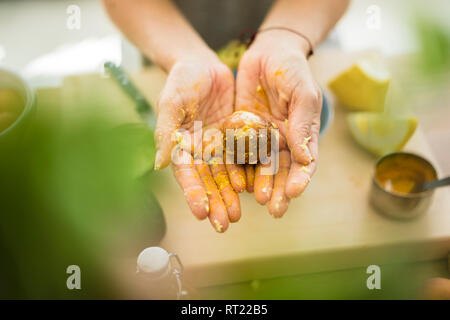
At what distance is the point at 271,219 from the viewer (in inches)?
29.1

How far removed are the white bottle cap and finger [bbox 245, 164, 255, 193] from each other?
178mm

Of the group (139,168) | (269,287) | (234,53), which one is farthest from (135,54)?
(269,287)

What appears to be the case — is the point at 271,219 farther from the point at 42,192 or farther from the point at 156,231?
the point at 42,192

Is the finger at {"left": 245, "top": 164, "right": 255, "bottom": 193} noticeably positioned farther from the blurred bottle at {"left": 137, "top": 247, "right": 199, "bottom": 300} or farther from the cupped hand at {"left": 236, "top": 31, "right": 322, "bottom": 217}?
the blurred bottle at {"left": 137, "top": 247, "right": 199, "bottom": 300}

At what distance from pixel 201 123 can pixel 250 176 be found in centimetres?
16

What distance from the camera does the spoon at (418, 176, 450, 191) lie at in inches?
25.9

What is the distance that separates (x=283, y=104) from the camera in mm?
711

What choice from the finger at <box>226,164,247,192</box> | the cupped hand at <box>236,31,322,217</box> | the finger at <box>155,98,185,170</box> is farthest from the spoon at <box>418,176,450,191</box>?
the finger at <box>155,98,185,170</box>

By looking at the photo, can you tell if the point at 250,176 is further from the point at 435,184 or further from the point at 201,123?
the point at 435,184

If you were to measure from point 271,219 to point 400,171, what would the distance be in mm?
258

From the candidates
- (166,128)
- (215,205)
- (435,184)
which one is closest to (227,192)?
(215,205)

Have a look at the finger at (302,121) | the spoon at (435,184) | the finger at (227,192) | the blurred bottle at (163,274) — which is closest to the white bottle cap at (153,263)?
the blurred bottle at (163,274)

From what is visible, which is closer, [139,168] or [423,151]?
[139,168]
